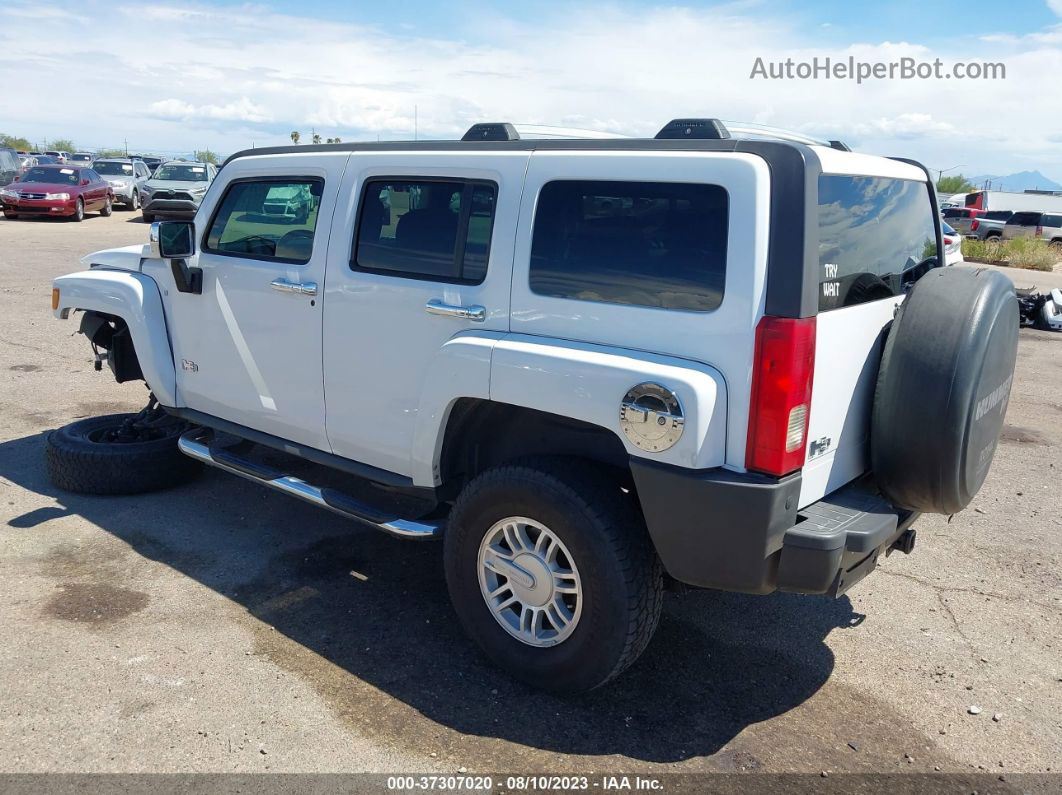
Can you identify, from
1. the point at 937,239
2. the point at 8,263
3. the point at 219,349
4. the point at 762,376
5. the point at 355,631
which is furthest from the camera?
the point at 8,263

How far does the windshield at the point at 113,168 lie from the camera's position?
28100 millimetres

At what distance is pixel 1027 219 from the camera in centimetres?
3384

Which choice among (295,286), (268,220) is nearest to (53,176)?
(268,220)

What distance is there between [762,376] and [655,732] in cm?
141

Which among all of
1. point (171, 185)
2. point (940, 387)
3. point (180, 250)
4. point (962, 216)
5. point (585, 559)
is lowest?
point (585, 559)

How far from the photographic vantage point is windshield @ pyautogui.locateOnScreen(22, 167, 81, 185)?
77.7ft

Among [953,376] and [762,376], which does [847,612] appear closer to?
[953,376]

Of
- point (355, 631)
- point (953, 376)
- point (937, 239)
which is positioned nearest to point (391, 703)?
point (355, 631)

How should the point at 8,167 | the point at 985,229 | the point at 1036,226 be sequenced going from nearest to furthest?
the point at 8,167
the point at 1036,226
the point at 985,229

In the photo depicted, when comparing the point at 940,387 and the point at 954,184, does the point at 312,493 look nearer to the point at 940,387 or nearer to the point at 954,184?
the point at 940,387

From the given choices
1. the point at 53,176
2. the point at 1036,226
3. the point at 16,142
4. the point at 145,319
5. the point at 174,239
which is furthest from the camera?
the point at 16,142

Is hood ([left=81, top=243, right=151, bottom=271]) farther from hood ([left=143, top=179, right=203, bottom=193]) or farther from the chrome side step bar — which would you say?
hood ([left=143, top=179, right=203, bottom=193])

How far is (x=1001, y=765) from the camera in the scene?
318 centimetres

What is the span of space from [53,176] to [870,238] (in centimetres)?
2541
